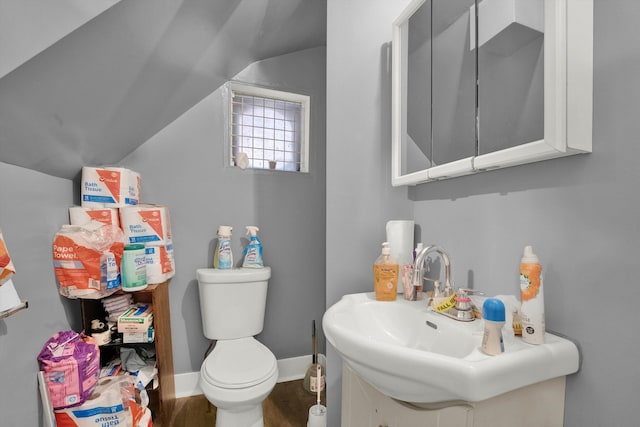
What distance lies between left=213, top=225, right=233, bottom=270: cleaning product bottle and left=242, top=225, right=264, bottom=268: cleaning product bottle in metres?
0.10

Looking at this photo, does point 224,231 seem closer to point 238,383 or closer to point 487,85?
point 238,383

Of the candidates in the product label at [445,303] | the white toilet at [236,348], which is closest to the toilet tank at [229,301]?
the white toilet at [236,348]

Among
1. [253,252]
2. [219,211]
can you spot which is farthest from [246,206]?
[253,252]

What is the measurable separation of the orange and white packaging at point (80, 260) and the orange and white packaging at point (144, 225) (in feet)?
0.37

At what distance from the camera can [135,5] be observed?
844 mm

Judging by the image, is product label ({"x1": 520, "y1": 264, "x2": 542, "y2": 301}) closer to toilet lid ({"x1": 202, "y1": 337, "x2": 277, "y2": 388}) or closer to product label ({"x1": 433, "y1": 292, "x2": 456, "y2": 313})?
product label ({"x1": 433, "y1": 292, "x2": 456, "y2": 313})

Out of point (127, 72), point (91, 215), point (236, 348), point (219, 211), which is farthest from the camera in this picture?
point (219, 211)

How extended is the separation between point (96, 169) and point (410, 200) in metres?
1.48

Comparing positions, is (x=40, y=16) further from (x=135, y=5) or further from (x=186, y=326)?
(x=186, y=326)

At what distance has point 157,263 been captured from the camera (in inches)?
57.9

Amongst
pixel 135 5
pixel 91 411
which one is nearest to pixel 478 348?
pixel 135 5

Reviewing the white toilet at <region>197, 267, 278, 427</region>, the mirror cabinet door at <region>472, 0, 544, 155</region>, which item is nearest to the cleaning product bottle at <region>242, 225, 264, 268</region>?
the white toilet at <region>197, 267, 278, 427</region>

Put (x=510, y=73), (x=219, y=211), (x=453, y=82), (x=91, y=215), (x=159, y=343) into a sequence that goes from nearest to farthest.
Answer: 1. (x=510, y=73)
2. (x=453, y=82)
3. (x=91, y=215)
4. (x=159, y=343)
5. (x=219, y=211)

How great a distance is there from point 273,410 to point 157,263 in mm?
1048
